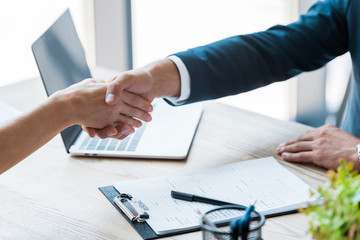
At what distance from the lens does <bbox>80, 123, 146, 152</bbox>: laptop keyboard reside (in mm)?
1297

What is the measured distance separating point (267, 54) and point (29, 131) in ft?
2.44

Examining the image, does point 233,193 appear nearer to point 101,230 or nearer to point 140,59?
point 101,230

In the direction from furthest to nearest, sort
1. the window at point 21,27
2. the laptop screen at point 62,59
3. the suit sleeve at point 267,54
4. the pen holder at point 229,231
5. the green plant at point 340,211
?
the window at point 21,27, the suit sleeve at point 267,54, the laptop screen at point 62,59, the pen holder at point 229,231, the green plant at point 340,211

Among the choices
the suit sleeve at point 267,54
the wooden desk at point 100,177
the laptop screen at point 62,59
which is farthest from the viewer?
the suit sleeve at point 267,54

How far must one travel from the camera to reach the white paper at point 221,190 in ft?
3.21

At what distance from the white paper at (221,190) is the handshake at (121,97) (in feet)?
0.73

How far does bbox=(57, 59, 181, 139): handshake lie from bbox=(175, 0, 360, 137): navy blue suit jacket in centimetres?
7

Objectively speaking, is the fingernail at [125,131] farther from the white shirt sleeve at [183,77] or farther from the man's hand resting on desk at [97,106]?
the white shirt sleeve at [183,77]

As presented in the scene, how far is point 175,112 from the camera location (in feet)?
4.97

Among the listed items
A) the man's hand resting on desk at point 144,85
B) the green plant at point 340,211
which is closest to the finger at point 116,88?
the man's hand resting on desk at point 144,85

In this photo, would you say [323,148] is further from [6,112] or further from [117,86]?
[6,112]

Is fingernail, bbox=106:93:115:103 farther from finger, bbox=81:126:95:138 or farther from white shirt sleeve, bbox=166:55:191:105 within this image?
white shirt sleeve, bbox=166:55:191:105

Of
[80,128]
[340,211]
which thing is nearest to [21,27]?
[80,128]

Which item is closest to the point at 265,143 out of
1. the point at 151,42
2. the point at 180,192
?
the point at 180,192
